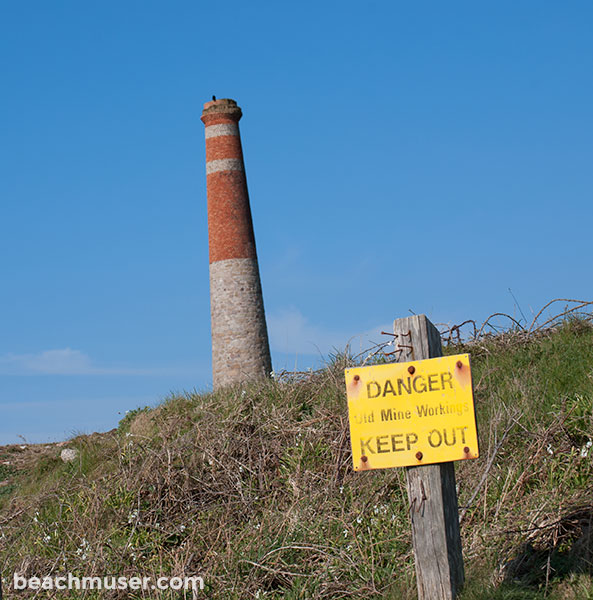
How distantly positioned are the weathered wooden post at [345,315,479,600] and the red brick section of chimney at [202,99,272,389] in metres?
12.9

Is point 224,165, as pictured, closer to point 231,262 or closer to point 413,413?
point 231,262

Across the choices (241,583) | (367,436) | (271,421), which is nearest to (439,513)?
(367,436)

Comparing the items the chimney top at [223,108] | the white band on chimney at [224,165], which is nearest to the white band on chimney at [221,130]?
the chimney top at [223,108]

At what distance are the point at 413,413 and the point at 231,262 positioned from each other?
1372 cm

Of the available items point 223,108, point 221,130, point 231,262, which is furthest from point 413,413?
point 223,108

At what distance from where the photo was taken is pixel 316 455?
8195 millimetres

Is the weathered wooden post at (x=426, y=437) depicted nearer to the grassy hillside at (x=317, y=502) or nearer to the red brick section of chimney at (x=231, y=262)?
the grassy hillside at (x=317, y=502)

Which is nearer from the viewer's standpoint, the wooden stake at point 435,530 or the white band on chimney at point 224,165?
the wooden stake at point 435,530

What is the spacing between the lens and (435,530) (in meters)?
4.48

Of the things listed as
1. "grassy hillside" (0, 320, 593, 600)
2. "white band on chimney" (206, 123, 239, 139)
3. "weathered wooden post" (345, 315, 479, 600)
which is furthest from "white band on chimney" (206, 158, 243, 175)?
"weathered wooden post" (345, 315, 479, 600)

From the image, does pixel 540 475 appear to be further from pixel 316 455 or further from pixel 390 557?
pixel 316 455

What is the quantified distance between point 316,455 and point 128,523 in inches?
89.2

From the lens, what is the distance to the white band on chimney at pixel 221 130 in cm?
1859

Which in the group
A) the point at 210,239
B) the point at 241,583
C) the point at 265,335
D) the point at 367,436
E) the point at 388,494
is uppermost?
the point at 210,239
